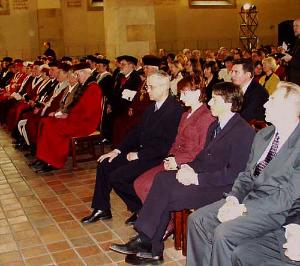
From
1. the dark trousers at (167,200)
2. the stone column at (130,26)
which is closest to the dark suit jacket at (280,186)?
the dark trousers at (167,200)

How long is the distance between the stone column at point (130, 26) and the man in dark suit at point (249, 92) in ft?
22.1

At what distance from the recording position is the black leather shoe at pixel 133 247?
411cm

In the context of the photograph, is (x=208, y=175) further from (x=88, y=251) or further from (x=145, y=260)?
(x=88, y=251)

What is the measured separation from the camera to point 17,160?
8.16 m

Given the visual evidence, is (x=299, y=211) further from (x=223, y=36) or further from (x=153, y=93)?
(x=223, y=36)

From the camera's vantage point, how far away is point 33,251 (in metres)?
4.48

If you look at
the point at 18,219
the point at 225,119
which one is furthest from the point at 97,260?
the point at 225,119

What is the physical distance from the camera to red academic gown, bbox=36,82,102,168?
7.27 m

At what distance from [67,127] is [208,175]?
388 centimetres

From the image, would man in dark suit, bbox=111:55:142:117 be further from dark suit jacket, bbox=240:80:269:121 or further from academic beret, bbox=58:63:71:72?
dark suit jacket, bbox=240:80:269:121

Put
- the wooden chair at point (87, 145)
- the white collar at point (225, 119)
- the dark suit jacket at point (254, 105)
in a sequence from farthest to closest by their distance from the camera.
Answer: the wooden chair at point (87, 145) < the dark suit jacket at point (254, 105) < the white collar at point (225, 119)

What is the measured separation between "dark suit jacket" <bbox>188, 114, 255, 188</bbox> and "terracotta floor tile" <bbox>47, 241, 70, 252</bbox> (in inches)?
60.9

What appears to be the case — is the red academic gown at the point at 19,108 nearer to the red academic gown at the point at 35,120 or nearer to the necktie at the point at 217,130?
the red academic gown at the point at 35,120

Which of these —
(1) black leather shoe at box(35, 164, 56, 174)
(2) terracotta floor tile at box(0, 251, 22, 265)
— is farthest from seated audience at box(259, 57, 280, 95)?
(2) terracotta floor tile at box(0, 251, 22, 265)
